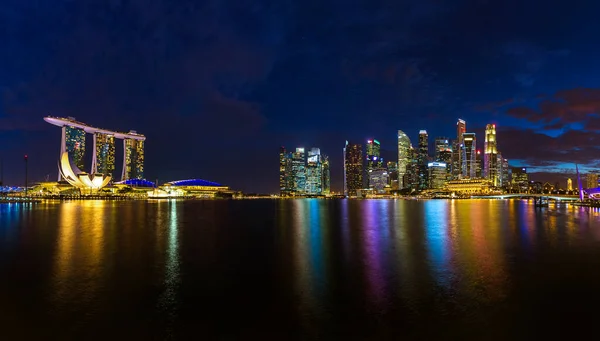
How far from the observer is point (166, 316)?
1283 cm

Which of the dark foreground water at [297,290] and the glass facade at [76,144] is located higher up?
the glass facade at [76,144]

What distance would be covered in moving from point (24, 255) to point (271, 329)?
20.6 m

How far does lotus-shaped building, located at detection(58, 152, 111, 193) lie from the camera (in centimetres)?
15175

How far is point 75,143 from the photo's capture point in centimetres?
17038

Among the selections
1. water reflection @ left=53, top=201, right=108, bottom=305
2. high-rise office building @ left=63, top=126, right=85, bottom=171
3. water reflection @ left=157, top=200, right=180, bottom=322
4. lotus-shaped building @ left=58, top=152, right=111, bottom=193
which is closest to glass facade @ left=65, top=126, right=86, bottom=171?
high-rise office building @ left=63, top=126, right=85, bottom=171

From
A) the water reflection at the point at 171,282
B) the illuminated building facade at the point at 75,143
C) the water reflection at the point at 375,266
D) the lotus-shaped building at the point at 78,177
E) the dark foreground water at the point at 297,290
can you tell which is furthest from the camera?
the illuminated building facade at the point at 75,143

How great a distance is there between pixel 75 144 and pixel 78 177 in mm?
19639

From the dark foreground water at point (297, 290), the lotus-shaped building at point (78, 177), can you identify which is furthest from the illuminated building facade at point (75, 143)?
the dark foreground water at point (297, 290)

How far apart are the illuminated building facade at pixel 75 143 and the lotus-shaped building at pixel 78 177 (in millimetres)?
8894

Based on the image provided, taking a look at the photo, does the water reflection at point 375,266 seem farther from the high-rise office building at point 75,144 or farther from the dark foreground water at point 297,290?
the high-rise office building at point 75,144

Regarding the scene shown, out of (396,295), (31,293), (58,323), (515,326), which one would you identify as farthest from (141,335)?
(515,326)

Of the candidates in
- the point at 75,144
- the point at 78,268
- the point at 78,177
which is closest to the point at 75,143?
the point at 75,144

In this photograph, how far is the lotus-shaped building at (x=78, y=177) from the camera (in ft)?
498

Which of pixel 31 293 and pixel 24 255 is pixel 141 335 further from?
pixel 24 255
